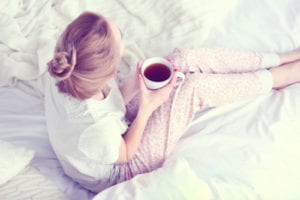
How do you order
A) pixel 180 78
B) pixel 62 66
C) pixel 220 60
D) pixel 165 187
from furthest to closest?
pixel 220 60 → pixel 180 78 → pixel 165 187 → pixel 62 66

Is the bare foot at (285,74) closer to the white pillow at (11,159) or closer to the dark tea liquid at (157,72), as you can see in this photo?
the dark tea liquid at (157,72)

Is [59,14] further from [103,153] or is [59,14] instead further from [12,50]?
[103,153]

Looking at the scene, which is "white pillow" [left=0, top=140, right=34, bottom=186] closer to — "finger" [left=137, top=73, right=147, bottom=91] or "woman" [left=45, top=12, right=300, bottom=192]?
"woman" [left=45, top=12, right=300, bottom=192]

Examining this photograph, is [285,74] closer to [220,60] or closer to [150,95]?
[220,60]

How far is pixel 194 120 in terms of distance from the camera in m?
1.18

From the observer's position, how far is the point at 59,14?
1.43 m

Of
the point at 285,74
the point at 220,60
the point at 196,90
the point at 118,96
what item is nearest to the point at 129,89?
the point at 118,96

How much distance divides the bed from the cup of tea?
19 centimetres

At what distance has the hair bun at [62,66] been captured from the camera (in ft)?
2.83

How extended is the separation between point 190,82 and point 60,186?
0.41 metres

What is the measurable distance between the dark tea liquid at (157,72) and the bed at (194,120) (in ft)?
0.64

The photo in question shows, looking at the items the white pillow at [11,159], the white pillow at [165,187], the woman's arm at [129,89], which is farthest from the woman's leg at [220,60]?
the white pillow at [11,159]

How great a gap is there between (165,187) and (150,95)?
21 cm

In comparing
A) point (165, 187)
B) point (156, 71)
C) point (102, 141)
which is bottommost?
point (165, 187)
